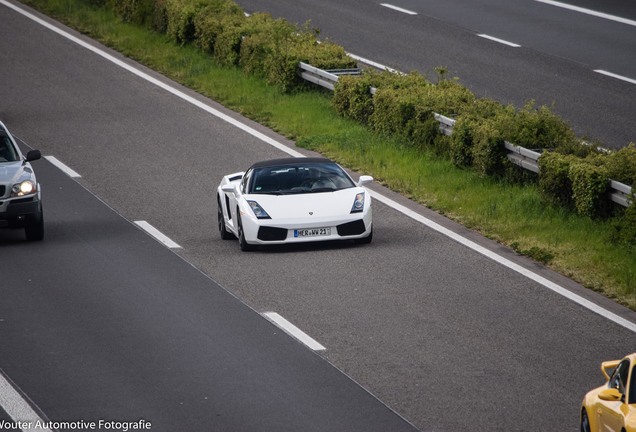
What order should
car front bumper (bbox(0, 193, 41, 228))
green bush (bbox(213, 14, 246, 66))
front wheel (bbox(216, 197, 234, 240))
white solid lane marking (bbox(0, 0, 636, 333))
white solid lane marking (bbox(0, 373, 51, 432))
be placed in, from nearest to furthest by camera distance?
white solid lane marking (bbox(0, 373, 51, 432)) → white solid lane marking (bbox(0, 0, 636, 333)) → car front bumper (bbox(0, 193, 41, 228)) → front wheel (bbox(216, 197, 234, 240)) → green bush (bbox(213, 14, 246, 66))

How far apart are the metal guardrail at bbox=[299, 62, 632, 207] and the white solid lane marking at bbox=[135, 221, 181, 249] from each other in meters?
5.74

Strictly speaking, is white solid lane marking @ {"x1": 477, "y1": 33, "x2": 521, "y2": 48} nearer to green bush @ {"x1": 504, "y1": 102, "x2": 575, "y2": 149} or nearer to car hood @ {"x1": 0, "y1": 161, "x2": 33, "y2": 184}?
green bush @ {"x1": 504, "y1": 102, "x2": 575, "y2": 149}

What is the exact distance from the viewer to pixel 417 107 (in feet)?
83.6

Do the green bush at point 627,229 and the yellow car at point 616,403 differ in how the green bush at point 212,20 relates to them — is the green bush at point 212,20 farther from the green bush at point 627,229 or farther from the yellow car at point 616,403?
the yellow car at point 616,403

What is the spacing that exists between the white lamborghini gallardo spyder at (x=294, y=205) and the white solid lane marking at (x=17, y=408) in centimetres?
639

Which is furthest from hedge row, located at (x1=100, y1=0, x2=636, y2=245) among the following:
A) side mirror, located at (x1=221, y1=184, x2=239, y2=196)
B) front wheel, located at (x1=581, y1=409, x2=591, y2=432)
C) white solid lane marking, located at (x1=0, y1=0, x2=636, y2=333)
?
front wheel, located at (x1=581, y1=409, x2=591, y2=432)

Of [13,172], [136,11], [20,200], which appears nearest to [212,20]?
[136,11]

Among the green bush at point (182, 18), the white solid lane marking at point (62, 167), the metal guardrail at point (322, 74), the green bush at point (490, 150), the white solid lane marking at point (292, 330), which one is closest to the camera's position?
the white solid lane marking at point (292, 330)

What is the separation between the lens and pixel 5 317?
16.3 m

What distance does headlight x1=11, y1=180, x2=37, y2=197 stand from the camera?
790 inches

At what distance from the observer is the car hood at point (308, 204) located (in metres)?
19.5

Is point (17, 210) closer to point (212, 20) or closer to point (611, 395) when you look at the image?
point (611, 395)

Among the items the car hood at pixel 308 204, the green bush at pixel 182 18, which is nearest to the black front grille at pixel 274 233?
the car hood at pixel 308 204

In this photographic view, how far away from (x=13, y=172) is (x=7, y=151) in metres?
0.74
